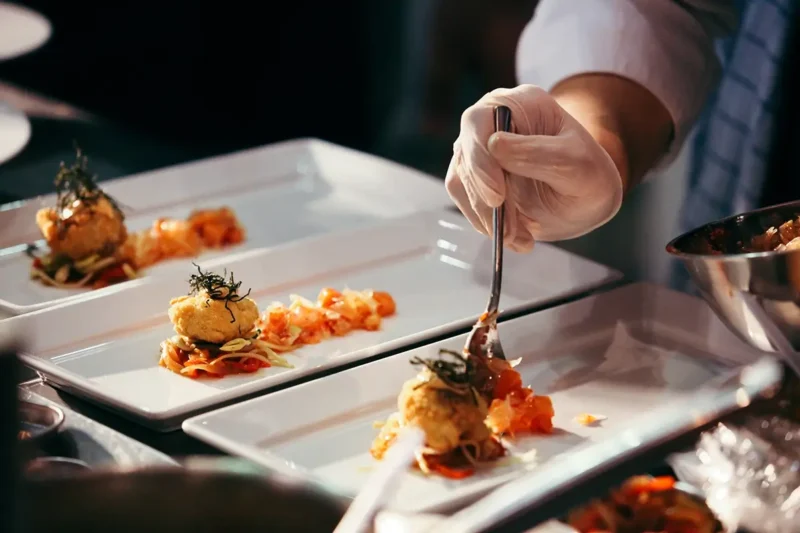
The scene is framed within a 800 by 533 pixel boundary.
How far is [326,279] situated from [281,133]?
2704 millimetres

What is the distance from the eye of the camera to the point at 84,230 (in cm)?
183

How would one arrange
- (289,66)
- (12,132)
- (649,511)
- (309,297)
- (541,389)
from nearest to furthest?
1. (649,511)
2. (541,389)
3. (309,297)
4. (12,132)
5. (289,66)

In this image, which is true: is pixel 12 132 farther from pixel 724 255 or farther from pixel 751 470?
pixel 751 470

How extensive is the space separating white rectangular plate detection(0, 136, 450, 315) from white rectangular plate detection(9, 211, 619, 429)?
20 centimetres

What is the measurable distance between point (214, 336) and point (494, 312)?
1.24 ft

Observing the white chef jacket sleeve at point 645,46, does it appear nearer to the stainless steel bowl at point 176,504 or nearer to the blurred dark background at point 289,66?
the stainless steel bowl at point 176,504

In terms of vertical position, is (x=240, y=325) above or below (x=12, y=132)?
below

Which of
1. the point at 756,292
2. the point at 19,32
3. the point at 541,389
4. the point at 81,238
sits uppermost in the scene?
the point at 19,32

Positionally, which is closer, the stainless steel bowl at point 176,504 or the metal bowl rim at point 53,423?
the stainless steel bowl at point 176,504

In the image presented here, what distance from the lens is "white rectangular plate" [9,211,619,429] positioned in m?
1.41

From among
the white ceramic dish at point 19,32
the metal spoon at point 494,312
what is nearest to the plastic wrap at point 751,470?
the metal spoon at point 494,312

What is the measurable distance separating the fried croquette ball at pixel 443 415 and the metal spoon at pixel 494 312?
0.18 metres

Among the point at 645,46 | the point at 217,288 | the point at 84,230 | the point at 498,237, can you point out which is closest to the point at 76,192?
the point at 84,230

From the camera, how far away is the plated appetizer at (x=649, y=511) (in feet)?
2.76
